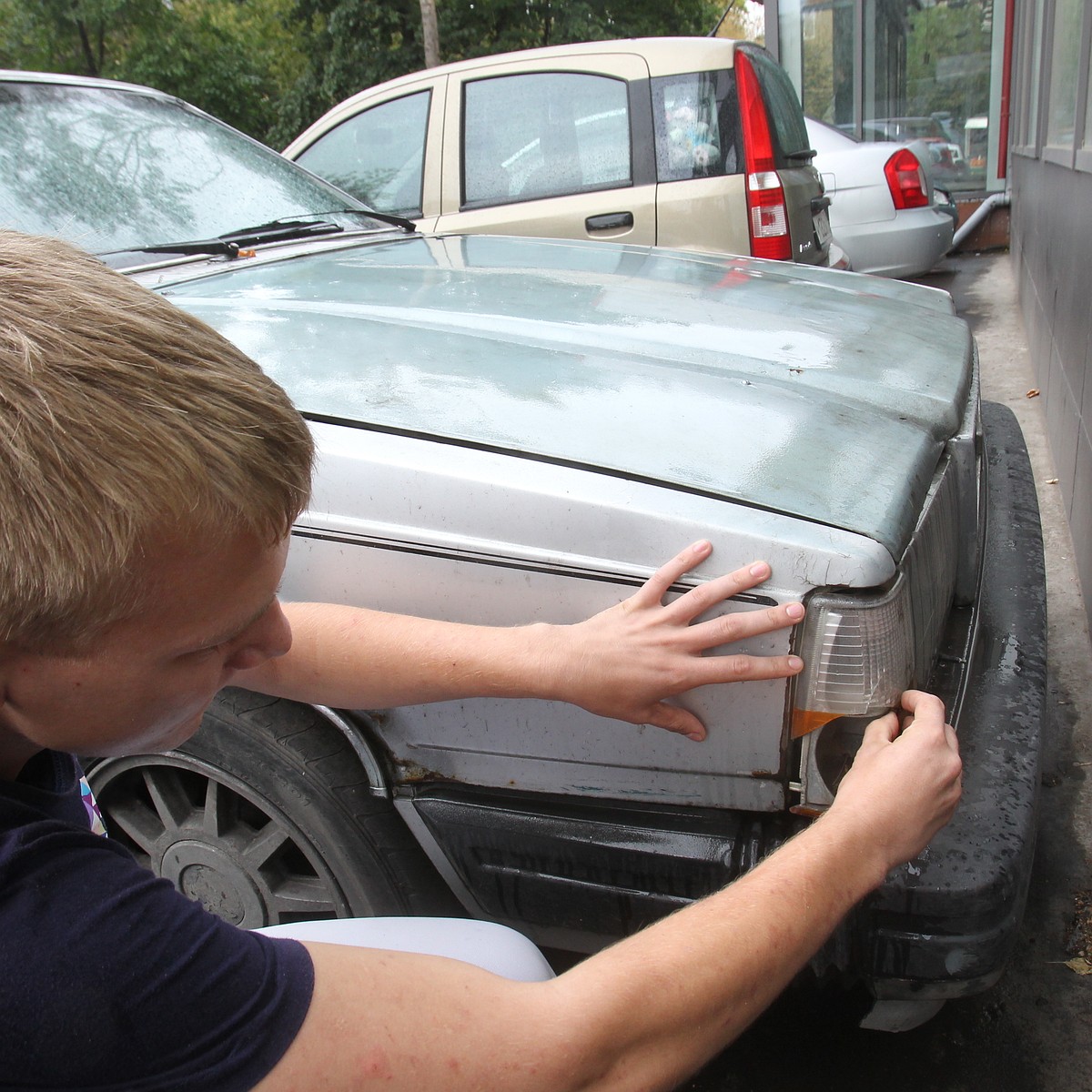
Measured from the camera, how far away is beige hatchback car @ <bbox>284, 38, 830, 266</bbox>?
15.4ft

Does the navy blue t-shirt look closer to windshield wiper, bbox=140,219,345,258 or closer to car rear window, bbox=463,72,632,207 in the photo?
windshield wiper, bbox=140,219,345,258

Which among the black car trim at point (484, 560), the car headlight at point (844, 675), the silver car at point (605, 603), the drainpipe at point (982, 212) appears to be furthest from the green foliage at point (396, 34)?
the car headlight at point (844, 675)

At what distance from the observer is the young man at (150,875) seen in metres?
0.76

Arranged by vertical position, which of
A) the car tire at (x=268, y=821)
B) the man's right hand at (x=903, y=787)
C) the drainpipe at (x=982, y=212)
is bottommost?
the drainpipe at (x=982, y=212)

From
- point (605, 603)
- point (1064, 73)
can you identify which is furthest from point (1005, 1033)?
point (1064, 73)

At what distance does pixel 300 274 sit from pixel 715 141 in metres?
2.91

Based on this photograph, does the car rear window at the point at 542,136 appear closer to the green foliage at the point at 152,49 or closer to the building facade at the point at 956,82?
the building facade at the point at 956,82

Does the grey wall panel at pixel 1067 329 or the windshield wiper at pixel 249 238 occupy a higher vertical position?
the windshield wiper at pixel 249 238

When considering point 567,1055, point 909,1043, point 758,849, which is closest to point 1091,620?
point 909,1043

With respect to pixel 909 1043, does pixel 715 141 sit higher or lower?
higher

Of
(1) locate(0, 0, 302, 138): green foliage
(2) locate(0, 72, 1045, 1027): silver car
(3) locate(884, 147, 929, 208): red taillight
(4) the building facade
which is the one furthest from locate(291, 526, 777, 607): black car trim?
(1) locate(0, 0, 302, 138): green foliage

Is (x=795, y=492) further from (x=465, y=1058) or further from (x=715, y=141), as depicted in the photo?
(x=715, y=141)

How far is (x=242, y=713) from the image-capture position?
167cm

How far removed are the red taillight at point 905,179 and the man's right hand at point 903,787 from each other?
303 inches
